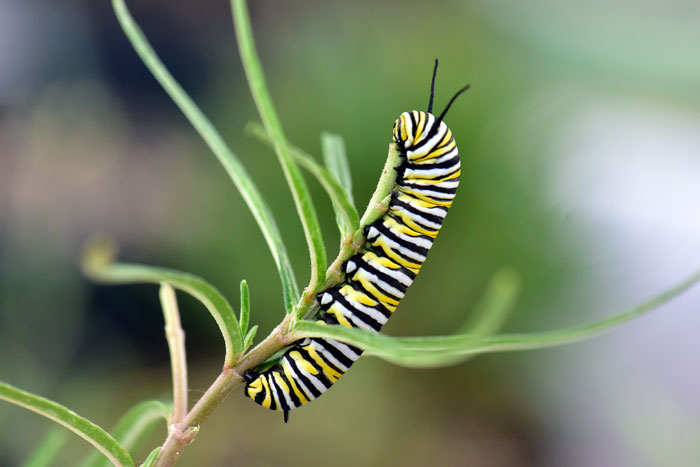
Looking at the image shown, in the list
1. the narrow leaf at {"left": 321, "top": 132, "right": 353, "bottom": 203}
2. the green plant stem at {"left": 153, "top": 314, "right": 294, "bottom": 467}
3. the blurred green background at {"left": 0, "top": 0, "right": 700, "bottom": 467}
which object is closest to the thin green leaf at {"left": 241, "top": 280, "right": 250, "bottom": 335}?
the green plant stem at {"left": 153, "top": 314, "right": 294, "bottom": 467}

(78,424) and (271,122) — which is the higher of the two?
(271,122)

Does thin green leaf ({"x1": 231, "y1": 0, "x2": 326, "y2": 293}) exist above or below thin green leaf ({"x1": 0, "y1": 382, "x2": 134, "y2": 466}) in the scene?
above

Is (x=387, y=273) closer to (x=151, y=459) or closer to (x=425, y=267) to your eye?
(x=151, y=459)

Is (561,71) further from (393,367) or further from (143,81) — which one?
(143,81)

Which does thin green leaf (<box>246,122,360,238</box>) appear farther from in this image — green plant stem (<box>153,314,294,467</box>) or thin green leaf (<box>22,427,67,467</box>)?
thin green leaf (<box>22,427,67,467</box>)

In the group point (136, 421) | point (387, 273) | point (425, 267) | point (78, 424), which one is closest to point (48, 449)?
point (136, 421)

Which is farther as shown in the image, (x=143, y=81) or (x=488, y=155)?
(x=143, y=81)

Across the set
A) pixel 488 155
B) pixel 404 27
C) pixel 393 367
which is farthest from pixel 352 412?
pixel 404 27
